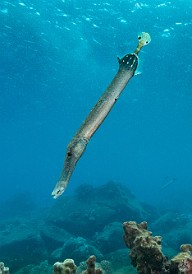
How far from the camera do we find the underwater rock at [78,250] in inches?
508

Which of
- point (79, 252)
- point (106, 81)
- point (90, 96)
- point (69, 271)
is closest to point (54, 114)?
point (90, 96)

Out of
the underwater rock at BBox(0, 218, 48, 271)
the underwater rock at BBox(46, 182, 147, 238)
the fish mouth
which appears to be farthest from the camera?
the underwater rock at BBox(46, 182, 147, 238)

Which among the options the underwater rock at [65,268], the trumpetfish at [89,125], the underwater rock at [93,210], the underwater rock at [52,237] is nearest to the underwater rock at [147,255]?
the underwater rock at [65,268]

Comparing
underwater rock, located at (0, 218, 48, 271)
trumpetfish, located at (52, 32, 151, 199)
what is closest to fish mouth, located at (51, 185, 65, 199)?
trumpetfish, located at (52, 32, 151, 199)

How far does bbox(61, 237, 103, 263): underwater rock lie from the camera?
1291cm

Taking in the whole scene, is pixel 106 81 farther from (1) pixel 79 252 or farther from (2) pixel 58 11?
(1) pixel 79 252

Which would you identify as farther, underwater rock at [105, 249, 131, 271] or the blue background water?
the blue background water

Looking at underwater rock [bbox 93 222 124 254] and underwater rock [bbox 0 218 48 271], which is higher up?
underwater rock [bbox 0 218 48 271]

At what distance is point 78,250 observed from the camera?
1324 cm

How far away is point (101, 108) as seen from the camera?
7.38 feet

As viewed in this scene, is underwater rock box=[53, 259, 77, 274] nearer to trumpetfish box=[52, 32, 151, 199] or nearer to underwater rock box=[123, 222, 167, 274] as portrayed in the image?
underwater rock box=[123, 222, 167, 274]

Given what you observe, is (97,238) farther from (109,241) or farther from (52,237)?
(52,237)

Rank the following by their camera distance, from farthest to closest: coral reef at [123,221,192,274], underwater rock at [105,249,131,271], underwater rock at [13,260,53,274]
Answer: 1. underwater rock at [105,249,131,271]
2. underwater rock at [13,260,53,274]
3. coral reef at [123,221,192,274]

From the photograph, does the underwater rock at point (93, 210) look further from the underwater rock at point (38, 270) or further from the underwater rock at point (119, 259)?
the underwater rock at point (38, 270)
